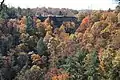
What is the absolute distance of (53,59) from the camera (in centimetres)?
6475

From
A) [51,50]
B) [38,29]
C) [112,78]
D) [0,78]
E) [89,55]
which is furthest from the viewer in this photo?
[38,29]

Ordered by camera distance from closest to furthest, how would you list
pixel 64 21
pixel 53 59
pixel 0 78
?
pixel 0 78
pixel 53 59
pixel 64 21

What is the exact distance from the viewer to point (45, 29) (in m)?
86.1

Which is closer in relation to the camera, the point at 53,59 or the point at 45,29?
the point at 53,59

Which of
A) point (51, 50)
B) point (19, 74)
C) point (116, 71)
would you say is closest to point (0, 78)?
point (19, 74)

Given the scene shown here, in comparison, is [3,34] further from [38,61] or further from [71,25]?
[71,25]

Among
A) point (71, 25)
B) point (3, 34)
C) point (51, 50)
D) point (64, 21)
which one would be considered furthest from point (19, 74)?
point (64, 21)

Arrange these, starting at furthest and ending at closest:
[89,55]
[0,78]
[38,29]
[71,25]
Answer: [71,25], [38,29], [0,78], [89,55]

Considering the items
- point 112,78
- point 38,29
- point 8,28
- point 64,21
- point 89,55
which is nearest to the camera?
point 112,78

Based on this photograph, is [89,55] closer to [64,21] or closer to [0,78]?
[0,78]

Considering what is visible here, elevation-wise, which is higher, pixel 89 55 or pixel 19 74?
pixel 89 55

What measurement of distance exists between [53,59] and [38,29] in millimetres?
21349

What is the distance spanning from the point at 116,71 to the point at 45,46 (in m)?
27.6

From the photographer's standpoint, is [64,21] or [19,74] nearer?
[19,74]
